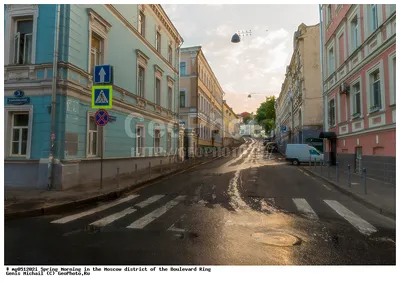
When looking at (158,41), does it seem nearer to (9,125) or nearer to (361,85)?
(9,125)

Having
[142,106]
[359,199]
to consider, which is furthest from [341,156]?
[142,106]

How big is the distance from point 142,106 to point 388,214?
14026 millimetres

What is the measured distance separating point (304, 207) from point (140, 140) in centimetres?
1209

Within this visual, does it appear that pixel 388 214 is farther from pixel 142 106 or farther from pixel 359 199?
pixel 142 106

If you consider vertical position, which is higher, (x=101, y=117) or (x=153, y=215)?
(x=101, y=117)

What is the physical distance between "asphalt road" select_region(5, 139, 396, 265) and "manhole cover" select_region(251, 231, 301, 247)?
0.06 feet

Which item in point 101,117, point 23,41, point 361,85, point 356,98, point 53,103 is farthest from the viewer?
point 356,98

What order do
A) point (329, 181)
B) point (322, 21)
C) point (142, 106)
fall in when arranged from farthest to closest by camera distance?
point (322, 21), point (142, 106), point (329, 181)

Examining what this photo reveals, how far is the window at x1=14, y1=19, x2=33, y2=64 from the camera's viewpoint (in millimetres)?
11023

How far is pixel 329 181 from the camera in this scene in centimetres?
1261

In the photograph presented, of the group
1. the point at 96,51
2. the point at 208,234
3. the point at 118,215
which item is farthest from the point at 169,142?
the point at 208,234

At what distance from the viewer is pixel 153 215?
671cm

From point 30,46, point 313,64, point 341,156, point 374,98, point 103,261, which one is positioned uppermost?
point 313,64

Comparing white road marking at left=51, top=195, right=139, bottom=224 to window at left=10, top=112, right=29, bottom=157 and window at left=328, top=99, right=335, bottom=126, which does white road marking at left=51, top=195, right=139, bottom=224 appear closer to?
window at left=10, top=112, right=29, bottom=157
